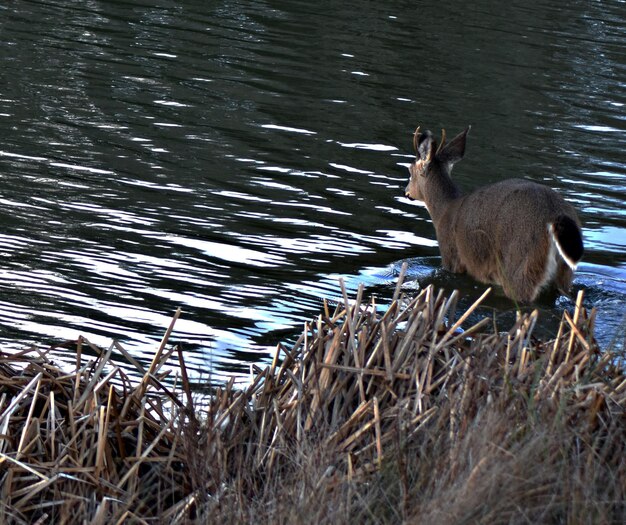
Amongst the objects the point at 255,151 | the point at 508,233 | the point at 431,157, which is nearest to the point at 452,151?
the point at 431,157

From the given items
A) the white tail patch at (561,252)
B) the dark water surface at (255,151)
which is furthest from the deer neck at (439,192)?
the white tail patch at (561,252)

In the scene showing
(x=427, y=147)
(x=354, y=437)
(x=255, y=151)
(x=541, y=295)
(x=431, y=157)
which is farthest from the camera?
(x=255, y=151)

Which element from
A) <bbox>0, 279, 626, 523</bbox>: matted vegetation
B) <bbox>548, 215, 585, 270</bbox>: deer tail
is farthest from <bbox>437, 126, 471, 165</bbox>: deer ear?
<bbox>0, 279, 626, 523</bbox>: matted vegetation

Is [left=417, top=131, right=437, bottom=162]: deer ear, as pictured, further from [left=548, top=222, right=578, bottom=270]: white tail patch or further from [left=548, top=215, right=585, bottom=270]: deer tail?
[left=548, top=215, right=585, bottom=270]: deer tail

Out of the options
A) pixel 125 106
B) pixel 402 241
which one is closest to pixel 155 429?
pixel 402 241

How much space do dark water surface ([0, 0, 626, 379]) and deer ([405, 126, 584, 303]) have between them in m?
0.24

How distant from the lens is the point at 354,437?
4.82 metres

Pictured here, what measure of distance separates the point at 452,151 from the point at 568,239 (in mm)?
2998

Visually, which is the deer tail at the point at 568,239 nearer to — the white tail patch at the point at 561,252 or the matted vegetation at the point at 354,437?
the white tail patch at the point at 561,252

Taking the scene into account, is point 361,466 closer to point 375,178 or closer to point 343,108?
point 375,178

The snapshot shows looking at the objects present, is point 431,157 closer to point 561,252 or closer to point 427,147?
point 427,147

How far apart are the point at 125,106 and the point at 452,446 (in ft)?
37.7

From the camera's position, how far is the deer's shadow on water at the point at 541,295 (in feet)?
29.1

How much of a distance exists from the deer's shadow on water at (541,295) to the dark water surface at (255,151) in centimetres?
4
